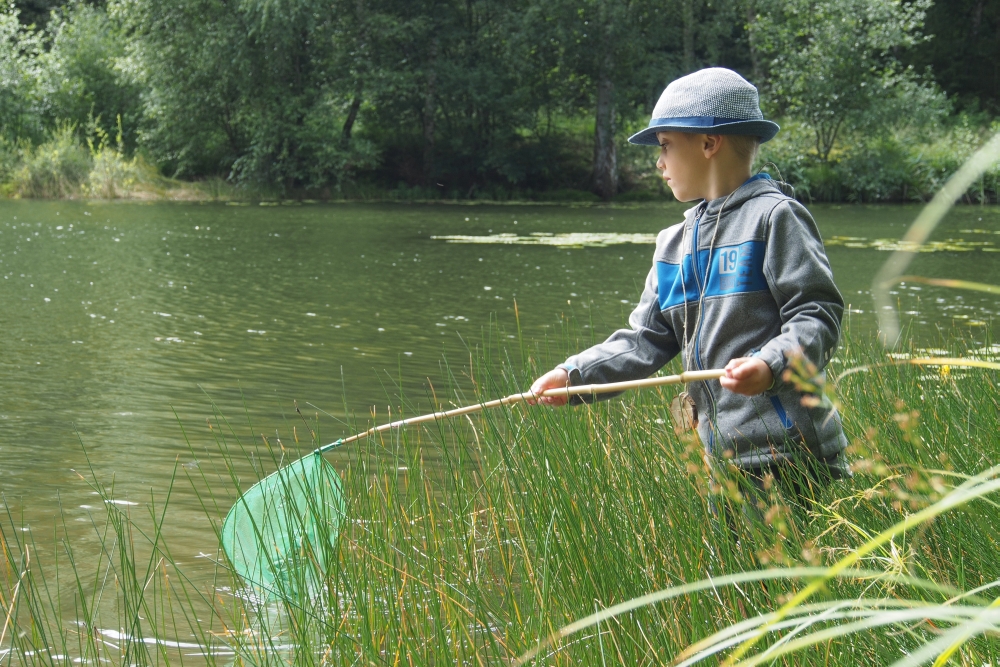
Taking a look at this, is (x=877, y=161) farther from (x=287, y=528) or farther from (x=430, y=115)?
(x=287, y=528)

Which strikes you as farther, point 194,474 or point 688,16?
point 688,16

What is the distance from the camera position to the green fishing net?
2.15 meters

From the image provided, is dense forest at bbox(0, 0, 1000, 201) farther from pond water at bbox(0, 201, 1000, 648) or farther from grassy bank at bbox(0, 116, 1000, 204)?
pond water at bbox(0, 201, 1000, 648)

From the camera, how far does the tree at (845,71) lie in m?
23.3

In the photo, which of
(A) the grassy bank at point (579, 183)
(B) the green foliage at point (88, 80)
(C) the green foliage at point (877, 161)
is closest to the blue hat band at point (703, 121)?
(A) the grassy bank at point (579, 183)

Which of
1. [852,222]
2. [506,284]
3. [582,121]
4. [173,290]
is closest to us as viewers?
[173,290]

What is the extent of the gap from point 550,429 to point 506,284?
718 cm

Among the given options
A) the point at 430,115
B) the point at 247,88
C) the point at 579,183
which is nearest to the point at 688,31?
the point at 579,183

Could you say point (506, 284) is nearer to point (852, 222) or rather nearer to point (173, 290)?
point (173, 290)

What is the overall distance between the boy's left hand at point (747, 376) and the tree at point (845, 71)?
23075 mm

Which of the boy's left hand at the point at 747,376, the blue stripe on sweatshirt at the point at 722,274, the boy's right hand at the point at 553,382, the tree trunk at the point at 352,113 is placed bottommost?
the boy's right hand at the point at 553,382

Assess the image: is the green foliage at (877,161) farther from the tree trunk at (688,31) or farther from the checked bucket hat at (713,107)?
the checked bucket hat at (713,107)

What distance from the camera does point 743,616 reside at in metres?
1.80

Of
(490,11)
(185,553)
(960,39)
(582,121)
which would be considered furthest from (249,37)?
(185,553)
